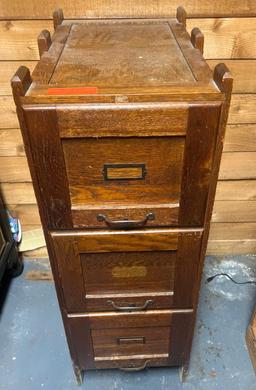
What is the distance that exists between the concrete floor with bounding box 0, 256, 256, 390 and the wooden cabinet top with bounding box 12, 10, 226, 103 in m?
1.01

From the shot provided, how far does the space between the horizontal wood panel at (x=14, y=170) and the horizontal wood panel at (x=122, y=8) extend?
1.64 feet

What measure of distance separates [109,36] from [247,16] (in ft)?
1.53

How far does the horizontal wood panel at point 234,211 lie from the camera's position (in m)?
1.48

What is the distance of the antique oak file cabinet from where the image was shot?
24.1 inches

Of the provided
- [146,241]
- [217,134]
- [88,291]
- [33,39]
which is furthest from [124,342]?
[33,39]

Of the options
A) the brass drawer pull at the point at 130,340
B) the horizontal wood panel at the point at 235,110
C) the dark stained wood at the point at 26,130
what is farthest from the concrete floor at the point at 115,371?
the horizontal wood panel at the point at 235,110

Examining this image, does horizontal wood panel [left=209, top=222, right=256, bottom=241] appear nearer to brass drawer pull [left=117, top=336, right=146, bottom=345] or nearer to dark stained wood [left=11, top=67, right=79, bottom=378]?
brass drawer pull [left=117, top=336, right=146, bottom=345]

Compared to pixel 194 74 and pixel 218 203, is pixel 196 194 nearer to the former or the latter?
pixel 194 74

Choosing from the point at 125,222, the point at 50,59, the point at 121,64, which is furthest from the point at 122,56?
the point at 125,222

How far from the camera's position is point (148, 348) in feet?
3.51

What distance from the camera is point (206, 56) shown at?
44.4 inches

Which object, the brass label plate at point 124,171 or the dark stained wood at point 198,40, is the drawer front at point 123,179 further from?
the dark stained wood at point 198,40

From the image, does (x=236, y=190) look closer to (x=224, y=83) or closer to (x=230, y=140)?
(x=230, y=140)

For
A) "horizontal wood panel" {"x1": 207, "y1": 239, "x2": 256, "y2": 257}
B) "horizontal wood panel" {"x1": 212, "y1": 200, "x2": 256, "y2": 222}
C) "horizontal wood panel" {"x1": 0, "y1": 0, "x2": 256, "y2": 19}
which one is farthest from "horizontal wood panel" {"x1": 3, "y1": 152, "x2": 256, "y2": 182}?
"horizontal wood panel" {"x1": 0, "y1": 0, "x2": 256, "y2": 19}
